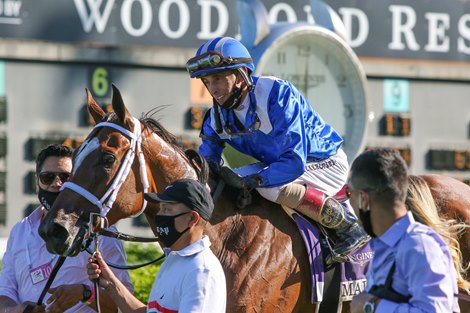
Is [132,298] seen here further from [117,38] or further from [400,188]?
[117,38]

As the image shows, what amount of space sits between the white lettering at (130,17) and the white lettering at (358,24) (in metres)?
2.12

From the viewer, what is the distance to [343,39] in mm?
9656

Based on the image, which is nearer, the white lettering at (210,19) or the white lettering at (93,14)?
the white lettering at (93,14)

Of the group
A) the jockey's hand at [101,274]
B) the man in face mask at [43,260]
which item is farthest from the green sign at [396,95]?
the jockey's hand at [101,274]

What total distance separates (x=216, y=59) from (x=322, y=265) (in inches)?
45.9

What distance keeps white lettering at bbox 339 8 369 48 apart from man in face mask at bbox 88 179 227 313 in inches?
308

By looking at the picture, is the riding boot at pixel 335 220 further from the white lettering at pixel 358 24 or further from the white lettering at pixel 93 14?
the white lettering at pixel 358 24

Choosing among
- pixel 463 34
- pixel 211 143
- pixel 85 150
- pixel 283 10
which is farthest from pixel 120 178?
pixel 463 34

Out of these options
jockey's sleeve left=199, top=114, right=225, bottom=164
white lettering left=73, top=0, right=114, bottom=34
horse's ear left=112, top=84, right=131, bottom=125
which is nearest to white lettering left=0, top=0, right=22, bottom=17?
white lettering left=73, top=0, right=114, bottom=34

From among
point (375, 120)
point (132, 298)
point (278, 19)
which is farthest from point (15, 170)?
point (132, 298)

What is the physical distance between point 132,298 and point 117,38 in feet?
22.0

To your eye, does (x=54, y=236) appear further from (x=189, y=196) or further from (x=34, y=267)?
(x=189, y=196)

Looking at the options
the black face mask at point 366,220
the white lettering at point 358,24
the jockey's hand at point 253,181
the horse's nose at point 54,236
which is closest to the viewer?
the black face mask at point 366,220

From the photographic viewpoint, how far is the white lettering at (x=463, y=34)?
39.5 ft
